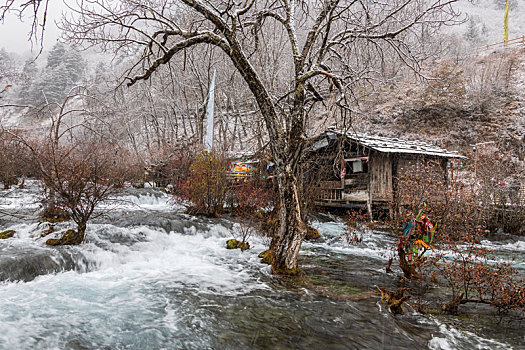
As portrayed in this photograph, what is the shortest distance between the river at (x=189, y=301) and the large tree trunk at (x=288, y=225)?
43 cm

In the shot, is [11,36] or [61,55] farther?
[11,36]

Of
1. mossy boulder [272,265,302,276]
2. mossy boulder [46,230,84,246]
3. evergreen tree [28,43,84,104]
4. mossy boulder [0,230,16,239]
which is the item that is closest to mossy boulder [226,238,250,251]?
mossy boulder [272,265,302,276]

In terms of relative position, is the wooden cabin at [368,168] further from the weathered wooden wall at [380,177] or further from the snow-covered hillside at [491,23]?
the snow-covered hillside at [491,23]

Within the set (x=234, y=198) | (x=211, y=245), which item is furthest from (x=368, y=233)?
(x=211, y=245)

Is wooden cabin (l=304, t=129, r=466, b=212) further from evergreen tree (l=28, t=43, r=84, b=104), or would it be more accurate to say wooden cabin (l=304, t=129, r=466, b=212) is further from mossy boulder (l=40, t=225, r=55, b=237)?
evergreen tree (l=28, t=43, r=84, b=104)

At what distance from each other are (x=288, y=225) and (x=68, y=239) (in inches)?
219

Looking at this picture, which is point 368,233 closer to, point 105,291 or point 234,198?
point 234,198

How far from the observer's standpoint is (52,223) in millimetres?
8789

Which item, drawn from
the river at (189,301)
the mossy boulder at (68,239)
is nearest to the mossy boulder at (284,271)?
the river at (189,301)

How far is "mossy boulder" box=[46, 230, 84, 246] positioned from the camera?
24.0 feet

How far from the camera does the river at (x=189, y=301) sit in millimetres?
3912

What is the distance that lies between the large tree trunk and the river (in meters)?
0.43

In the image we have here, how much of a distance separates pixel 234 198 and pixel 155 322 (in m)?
8.94

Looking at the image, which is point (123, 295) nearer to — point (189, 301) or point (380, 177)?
point (189, 301)
